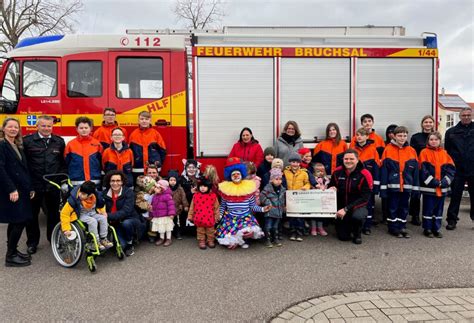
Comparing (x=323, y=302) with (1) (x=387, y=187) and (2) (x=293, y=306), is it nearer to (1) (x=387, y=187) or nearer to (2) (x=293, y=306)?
(2) (x=293, y=306)

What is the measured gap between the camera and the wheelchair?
154 inches

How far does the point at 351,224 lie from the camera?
4.97 metres

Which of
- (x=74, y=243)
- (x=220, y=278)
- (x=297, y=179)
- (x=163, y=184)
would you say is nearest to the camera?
(x=220, y=278)

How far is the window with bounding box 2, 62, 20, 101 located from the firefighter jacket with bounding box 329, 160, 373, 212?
17.3 ft

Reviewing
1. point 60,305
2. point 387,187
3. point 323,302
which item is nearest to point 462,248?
point 387,187

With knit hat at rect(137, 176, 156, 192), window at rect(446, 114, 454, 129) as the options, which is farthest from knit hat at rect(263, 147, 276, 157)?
window at rect(446, 114, 454, 129)

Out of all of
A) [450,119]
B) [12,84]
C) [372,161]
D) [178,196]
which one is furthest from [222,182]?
[450,119]

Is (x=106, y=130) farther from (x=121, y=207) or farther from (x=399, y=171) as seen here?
(x=399, y=171)

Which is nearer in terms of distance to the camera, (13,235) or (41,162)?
(13,235)

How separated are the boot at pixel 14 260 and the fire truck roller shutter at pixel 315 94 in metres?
4.11

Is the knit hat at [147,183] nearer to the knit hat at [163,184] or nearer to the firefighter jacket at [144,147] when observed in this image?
Answer: the knit hat at [163,184]

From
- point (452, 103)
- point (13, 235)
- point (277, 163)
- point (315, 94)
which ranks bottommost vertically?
point (13, 235)

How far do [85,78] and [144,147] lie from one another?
158 cm

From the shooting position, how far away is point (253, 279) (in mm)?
3699
